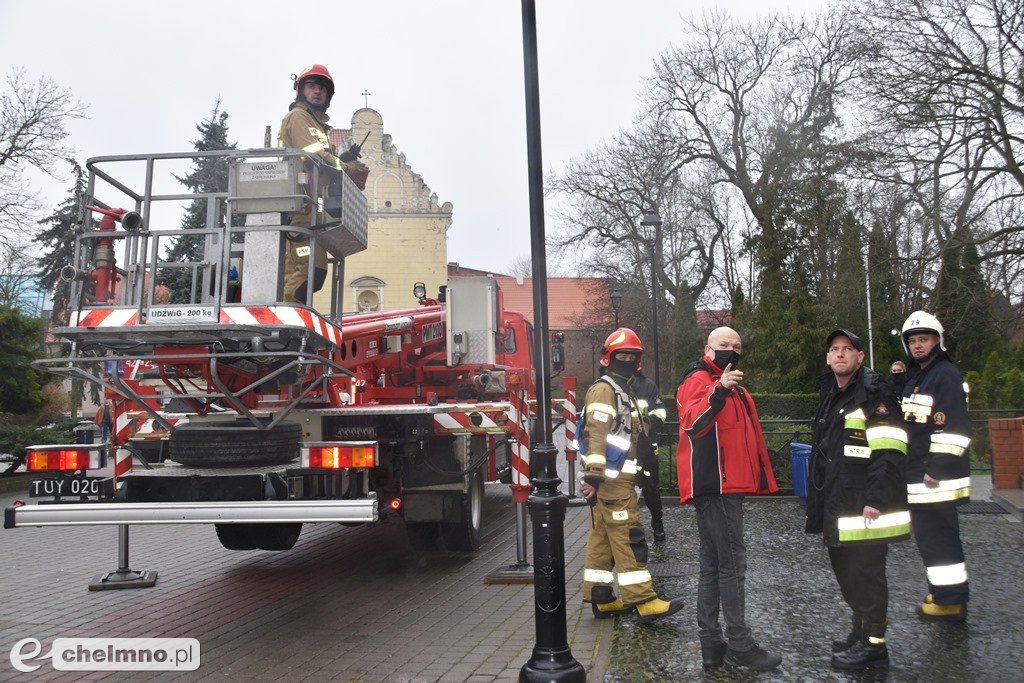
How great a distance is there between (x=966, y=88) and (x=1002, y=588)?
1261cm

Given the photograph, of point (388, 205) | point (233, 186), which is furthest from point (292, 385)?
point (388, 205)

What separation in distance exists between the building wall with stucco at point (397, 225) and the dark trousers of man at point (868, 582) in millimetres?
26491

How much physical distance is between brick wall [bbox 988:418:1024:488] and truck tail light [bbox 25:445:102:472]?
985cm

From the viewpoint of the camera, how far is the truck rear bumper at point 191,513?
5.54 m

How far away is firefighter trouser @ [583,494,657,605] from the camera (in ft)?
19.5

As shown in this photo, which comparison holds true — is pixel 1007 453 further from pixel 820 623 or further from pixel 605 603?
pixel 605 603

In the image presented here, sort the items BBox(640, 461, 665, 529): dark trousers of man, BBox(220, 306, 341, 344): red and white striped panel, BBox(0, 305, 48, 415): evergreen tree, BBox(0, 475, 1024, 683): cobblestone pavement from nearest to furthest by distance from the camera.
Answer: BBox(0, 475, 1024, 683): cobblestone pavement
BBox(220, 306, 341, 344): red and white striped panel
BBox(640, 461, 665, 529): dark trousers of man
BBox(0, 305, 48, 415): evergreen tree

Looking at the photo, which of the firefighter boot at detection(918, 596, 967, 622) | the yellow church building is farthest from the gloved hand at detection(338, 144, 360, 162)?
the yellow church building

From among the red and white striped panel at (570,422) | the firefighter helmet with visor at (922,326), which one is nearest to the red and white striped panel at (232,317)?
the firefighter helmet with visor at (922,326)

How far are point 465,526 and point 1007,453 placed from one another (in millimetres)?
6789

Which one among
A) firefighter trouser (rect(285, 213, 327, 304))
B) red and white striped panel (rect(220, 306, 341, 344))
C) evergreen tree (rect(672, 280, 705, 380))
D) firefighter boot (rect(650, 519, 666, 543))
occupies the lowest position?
firefighter boot (rect(650, 519, 666, 543))

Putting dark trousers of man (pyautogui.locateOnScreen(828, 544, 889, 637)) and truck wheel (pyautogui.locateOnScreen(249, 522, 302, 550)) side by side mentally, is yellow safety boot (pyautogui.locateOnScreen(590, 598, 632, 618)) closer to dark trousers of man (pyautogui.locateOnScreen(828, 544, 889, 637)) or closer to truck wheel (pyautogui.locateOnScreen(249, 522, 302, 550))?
dark trousers of man (pyautogui.locateOnScreen(828, 544, 889, 637))

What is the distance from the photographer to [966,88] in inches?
643

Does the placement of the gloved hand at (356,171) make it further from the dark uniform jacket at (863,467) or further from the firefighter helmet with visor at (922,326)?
the firefighter helmet with visor at (922,326)
